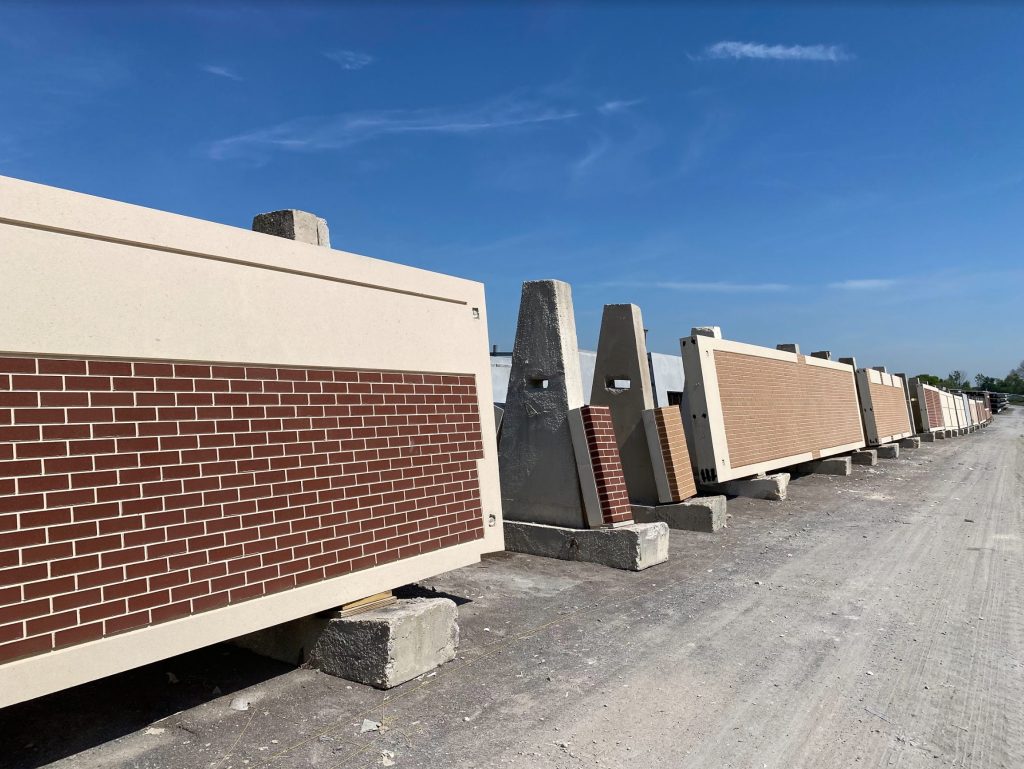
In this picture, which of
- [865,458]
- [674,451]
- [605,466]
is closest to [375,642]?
[605,466]

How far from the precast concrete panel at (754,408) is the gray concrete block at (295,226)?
281 inches

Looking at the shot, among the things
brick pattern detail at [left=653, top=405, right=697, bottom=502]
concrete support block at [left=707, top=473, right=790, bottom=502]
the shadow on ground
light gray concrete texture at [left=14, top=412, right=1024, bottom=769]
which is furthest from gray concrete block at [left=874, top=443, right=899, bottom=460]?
the shadow on ground

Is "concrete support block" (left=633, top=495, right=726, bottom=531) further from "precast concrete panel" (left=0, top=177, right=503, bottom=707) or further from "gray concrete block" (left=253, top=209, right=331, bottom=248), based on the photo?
"gray concrete block" (left=253, top=209, right=331, bottom=248)

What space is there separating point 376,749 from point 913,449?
27.6 metres

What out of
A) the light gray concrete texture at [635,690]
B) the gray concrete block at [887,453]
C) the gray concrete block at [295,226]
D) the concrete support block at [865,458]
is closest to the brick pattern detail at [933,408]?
the gray concrete block at [887,453]

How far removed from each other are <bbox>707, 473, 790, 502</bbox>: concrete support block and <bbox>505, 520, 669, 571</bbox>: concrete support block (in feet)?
15.5

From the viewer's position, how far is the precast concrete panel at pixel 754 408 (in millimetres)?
11055

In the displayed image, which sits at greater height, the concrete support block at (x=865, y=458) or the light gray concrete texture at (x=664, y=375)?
the light gray concrete texture at (x=664, y=375)

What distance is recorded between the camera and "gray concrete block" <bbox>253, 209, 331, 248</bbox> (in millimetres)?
5199

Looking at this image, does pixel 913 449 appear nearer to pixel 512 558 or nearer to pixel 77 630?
pixel 512 558

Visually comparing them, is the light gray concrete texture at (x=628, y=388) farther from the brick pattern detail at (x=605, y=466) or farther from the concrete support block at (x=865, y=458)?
the concrete support block at (x=865, y=458)

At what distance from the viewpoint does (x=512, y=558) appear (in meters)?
8.48

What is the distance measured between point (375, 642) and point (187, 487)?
1.60 m

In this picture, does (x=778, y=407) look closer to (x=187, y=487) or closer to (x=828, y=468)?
(x=828, y=468)
